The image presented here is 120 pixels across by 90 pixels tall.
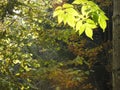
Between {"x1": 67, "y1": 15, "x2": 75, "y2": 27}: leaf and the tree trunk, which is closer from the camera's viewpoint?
the tree trunk

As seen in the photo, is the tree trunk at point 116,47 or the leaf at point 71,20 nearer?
the tree trunk at point 116,47

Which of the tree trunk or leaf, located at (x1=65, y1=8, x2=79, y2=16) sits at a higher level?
leaf, located at (x1=65, y1=8, x2=79, y2=16)

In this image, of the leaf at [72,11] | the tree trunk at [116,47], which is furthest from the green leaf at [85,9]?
the tree trunk at [116,47]

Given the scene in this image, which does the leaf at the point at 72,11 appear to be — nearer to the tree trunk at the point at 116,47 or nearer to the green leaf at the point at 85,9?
the green leaf at the point at 85,9

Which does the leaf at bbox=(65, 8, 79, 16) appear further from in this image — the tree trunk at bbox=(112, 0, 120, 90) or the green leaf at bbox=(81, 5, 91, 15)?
the tree trunk at bbox=(112, 0, 120, 90)

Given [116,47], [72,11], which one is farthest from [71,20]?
[116,47]

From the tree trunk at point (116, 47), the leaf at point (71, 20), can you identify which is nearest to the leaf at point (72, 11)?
the leaf at point (71, 20)

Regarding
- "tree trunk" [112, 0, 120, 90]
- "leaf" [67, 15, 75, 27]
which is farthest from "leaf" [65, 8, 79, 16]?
"tree trunk" [112, 0, 120, 90]

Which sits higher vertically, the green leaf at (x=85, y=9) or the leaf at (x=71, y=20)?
the green leaf at (x=85, y=9)

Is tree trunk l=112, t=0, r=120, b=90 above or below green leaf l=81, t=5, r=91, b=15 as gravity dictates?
below

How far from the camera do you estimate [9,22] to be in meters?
7.56

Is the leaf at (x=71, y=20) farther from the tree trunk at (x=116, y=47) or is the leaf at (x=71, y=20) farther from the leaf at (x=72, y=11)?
the tree trunk at (x=116, y=47)

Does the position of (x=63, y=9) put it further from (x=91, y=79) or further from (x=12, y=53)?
(x=91, y=79)

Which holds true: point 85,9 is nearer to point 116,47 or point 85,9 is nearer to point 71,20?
point 71,20
